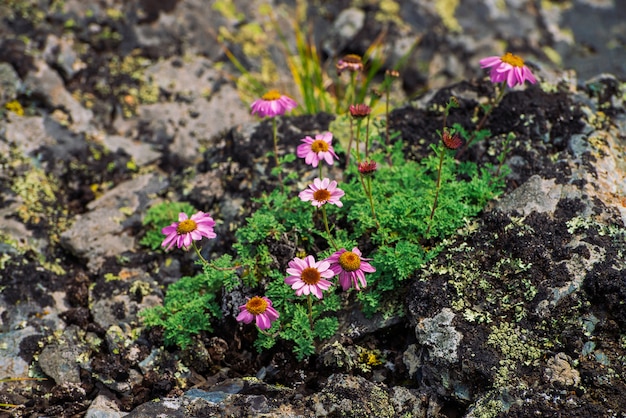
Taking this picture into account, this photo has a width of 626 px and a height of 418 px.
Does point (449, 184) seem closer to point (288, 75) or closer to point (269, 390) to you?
point (269, 390)

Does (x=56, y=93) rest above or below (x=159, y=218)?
above

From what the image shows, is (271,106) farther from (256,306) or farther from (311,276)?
(256,306)

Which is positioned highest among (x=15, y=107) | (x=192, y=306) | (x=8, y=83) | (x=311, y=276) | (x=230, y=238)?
(x=8, y=83)

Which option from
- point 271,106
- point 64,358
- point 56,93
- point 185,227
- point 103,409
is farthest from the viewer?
point 56,93

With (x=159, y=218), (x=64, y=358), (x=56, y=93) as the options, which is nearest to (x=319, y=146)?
(x=159, y=218)

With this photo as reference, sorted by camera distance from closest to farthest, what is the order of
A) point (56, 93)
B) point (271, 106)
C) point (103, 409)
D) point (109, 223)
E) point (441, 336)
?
point (441, 336), point (103, 409), point (271, 106), point (109, 223), point (56, 93)

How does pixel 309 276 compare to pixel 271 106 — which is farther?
pixel 271 106

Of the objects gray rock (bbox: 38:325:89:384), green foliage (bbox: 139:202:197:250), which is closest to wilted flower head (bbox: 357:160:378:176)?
green foliage (bbox: 139:202:197:250)
